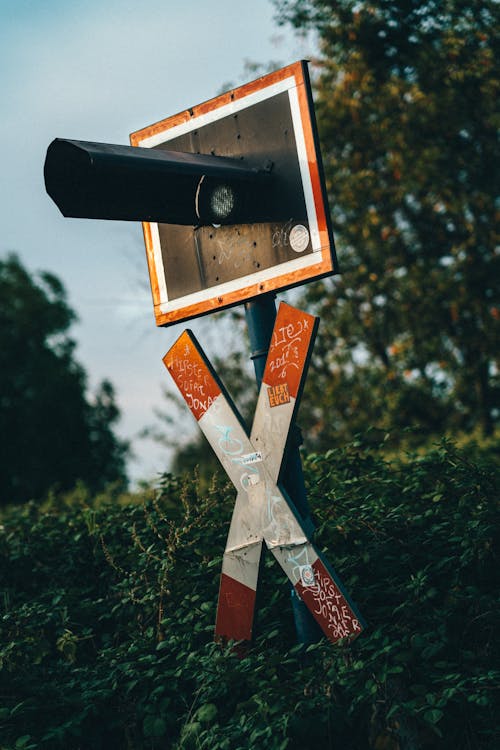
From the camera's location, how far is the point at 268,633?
450cm

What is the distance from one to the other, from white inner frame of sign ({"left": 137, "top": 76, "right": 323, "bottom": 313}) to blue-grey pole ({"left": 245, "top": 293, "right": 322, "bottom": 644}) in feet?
0.48

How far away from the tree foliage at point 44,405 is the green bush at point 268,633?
78.8ft

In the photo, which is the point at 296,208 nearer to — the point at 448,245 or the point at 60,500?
the point at 60,500

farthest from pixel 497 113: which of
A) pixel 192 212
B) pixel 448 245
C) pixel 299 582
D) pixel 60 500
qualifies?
pixel 299 582

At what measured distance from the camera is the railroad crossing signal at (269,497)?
405 centimetres

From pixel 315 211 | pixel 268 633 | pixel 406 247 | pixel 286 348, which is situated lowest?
pixel 268 633

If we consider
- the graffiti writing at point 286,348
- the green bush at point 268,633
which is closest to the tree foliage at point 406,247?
the green bush at point 268,633

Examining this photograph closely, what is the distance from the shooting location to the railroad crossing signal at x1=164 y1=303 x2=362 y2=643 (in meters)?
4.05

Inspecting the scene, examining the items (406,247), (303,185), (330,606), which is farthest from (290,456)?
(406,247)

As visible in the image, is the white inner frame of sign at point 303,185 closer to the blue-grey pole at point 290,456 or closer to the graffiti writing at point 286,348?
the blue-grey pole at point 290,456

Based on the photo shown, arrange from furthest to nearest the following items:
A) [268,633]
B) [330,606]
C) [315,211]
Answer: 1. [268,633]
2. [315,211]
3. [330,606]

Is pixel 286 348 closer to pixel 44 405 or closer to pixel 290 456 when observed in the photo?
pixel 290 456

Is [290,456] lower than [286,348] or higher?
lower

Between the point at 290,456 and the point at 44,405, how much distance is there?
27.8 meters
